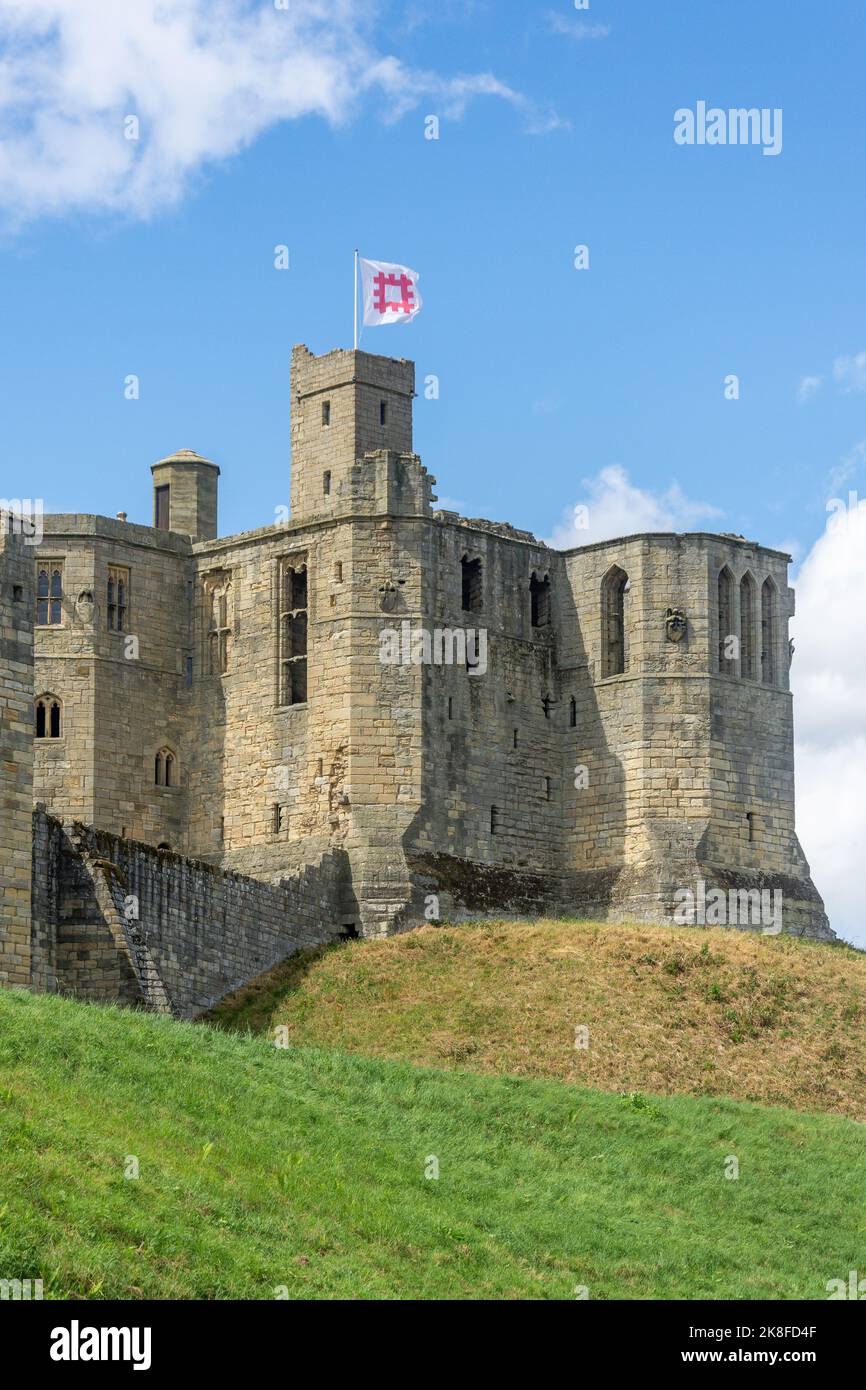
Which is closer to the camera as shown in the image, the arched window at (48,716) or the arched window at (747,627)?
the arched window at (48,716)

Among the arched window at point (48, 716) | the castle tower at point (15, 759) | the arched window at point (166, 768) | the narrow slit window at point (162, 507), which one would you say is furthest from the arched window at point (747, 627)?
the castle tower at point (15, 759)

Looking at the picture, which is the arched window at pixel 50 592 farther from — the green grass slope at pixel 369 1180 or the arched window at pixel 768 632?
the green grass slope at pixel 369 1180

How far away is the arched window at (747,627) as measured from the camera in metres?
61.7

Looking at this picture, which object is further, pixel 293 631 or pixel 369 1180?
pixel 293 631

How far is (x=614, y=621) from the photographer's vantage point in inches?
2451

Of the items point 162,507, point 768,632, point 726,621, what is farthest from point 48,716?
point 768,632

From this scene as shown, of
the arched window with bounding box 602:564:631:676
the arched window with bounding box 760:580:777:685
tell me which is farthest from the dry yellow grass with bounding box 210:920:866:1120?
the arched window with bounding box 760:580:777:685

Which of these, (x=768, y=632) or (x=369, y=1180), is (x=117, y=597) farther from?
(x=369, y=1180)

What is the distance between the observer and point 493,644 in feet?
200

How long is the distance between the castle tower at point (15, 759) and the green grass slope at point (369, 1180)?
4473 mm

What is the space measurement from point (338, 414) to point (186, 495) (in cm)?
450
